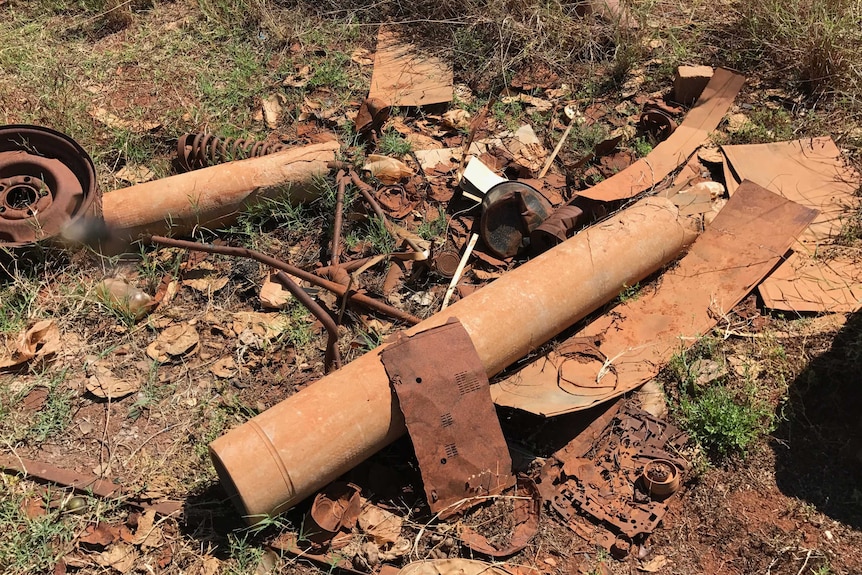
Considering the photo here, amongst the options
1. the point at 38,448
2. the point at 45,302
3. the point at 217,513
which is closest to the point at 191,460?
the point at 217,513

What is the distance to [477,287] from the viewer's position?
390 cm

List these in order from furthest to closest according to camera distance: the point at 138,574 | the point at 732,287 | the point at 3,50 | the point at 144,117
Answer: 1. the point at 3,50
2. the point at 144,117
3. the point at 732,287
4. the point at 138,574

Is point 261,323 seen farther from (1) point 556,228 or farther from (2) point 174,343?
(1) point 556,228

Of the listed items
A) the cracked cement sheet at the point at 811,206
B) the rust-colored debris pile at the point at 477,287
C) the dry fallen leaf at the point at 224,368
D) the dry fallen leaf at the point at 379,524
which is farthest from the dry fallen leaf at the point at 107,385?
the cracked cement sheet at the point at 811,206

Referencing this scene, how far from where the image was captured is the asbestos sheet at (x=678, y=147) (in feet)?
13.4

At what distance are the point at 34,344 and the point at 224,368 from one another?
1039 mm

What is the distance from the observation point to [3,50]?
5.53 m

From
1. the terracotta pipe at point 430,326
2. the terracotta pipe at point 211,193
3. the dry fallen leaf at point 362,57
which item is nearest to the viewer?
the terracotta pipe at point 430,326

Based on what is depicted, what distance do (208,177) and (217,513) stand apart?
79.8 inches

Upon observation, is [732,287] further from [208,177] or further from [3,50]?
[3,50]

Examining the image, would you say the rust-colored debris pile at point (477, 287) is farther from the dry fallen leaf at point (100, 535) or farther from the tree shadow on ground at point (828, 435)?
the tree shadow on ground at point (828, 435)

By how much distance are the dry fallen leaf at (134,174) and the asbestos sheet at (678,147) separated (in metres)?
2.88

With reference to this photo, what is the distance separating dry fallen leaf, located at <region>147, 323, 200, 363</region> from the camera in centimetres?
365

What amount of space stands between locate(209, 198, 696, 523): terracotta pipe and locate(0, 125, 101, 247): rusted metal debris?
197cm
